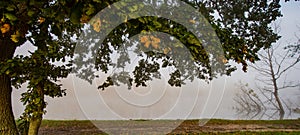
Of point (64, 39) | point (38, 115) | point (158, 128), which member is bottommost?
point (158, 128)

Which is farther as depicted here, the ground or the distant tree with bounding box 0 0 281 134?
the ground

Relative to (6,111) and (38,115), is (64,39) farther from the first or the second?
(6,111)

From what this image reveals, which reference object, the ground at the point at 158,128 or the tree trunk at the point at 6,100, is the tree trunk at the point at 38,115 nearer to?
the tree trunk at the point at 6,100

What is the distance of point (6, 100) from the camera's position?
18.2 ft

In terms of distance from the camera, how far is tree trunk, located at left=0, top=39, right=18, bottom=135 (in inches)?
215

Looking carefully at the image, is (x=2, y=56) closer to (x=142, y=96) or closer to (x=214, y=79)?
(x=142, y=96)

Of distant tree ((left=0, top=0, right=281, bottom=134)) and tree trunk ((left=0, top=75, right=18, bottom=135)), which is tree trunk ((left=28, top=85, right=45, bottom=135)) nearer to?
distant tree ((left=0, top=0, right=281, bottom=134))

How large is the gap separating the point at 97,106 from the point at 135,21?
3.06 meters

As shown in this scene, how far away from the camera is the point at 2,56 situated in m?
5.49

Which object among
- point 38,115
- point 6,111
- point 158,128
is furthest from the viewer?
point 158,128

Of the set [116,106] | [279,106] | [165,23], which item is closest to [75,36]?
[116,106]

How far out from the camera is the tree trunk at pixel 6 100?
5.46 m

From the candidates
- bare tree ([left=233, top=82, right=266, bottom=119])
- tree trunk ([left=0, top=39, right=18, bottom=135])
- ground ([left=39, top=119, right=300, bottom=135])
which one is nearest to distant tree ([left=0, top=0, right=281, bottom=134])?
tree trunk ([left=0, top=39, right=18, bottom=135])

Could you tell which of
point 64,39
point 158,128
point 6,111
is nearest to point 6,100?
point 6,111
